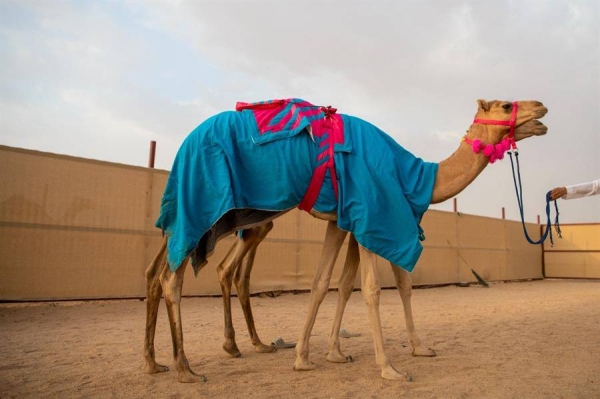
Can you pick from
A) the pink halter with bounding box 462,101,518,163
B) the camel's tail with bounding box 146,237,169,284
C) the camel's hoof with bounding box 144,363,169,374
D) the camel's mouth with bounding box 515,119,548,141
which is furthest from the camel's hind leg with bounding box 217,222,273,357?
the camel's mouth with bounding box 515,119,548,141

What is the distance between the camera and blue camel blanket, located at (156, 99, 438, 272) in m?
3.65

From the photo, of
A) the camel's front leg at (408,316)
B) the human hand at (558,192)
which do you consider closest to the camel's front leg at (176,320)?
the camel's front leg at (408,316)

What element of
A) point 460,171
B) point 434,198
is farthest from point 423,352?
point 460,171

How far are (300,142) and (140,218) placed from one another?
656 cm

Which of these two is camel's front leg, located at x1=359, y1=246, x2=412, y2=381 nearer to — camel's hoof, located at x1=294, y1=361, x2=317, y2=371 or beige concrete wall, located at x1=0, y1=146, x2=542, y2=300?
camel's hoof, located at x1=294, y1=361, x2=317, y2=371

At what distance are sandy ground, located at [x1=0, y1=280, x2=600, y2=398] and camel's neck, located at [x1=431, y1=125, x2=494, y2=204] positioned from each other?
4.98 ft

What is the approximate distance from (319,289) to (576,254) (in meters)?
22.3

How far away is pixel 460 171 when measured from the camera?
14.0 ft

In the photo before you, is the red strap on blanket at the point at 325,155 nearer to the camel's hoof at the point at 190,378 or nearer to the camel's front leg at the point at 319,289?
the camel's front leg at the point at 319,289

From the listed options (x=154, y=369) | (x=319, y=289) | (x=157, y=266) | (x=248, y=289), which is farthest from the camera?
(x=248, y=289)

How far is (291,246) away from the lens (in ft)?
40.0

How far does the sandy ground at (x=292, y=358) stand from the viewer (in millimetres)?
3324

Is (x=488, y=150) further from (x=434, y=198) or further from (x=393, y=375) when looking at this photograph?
(x=393, y=375)

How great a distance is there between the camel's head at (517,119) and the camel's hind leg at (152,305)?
3063 millimetres
